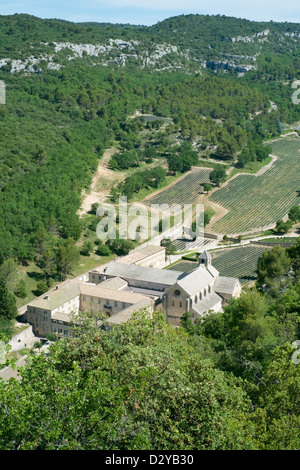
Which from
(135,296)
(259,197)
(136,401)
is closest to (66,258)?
(135,296)

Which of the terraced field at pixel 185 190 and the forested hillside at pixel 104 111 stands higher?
the forested hillside at pixel 104 111

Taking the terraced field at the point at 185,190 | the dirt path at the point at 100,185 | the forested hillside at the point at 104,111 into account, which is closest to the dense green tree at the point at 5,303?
the forested hillside at the point at 104,111

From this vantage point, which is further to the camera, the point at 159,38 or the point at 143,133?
the point at 159,38

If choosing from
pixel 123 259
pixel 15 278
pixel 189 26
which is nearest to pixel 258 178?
pixel 123 259

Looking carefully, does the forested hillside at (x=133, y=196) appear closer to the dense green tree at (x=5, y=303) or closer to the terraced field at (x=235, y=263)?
the dense green tree at (x=5, y=303)

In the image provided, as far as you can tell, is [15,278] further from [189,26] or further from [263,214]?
[189,26]

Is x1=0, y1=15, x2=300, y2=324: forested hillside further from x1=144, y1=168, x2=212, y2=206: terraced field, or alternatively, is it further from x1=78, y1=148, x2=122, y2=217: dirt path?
x1=144, y1=168, x2=212, y2=206: terraced field

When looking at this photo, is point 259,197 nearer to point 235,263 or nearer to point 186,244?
point 186,244
